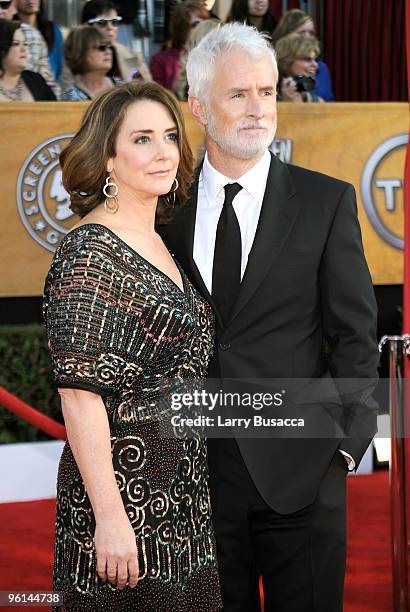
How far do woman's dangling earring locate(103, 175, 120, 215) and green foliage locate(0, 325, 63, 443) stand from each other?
314cm

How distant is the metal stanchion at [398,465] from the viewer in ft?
10.9

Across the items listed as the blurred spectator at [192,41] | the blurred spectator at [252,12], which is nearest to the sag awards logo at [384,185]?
the blurred spectator at [192,41]

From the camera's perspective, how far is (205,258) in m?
2.59

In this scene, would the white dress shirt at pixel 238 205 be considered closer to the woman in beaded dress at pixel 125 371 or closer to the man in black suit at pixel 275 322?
the man in black suit at pixel 275 322

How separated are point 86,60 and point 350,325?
3.71 metres

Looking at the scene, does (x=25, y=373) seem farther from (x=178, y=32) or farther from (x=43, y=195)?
(x=178, y=32)

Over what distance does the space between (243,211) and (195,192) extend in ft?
0.49

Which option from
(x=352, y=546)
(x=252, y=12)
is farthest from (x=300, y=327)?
(x=252, y=12)

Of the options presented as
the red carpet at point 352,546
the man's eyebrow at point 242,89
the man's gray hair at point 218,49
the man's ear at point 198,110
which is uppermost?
the man's gray hair at point 218,49

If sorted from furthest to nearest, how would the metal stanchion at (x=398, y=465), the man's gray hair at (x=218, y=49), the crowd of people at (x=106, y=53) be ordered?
the crowd of people at (x=106, y=53) → the metal stanchion at (x=398, y=465) → the man's gray hair at (x=218, y=49)

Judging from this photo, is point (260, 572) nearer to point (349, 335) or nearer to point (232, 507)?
point (232, 507)

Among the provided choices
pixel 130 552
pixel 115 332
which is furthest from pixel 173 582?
pixel 115 332

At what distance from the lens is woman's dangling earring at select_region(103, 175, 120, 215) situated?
2332 millimetres

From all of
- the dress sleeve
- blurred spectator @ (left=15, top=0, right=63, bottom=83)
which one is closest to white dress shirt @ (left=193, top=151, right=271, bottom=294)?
the dress sleeve
